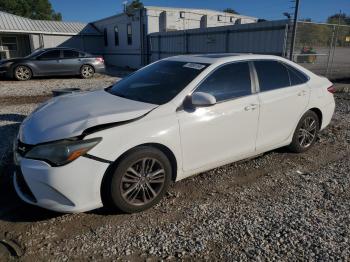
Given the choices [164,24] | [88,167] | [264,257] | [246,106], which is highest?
[164,24]

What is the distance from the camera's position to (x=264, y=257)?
2.66 m

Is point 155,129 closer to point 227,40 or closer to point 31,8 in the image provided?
point 227,40

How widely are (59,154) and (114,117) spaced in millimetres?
637

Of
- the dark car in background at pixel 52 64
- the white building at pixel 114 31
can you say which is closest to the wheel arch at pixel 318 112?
the dark car in background at pixel 52 64

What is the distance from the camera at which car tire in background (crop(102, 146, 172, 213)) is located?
119 inches

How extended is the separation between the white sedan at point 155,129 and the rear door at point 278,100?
0.6 inches

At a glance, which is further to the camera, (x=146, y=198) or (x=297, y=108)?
(x=297, y=108)

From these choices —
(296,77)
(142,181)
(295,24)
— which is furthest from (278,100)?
(295,24)

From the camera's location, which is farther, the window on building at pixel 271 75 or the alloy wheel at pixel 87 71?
the alloy wheel at pixel 87 71

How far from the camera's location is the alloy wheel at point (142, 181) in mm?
3146

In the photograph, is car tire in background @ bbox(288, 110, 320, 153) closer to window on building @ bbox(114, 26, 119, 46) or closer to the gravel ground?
the gravel ground

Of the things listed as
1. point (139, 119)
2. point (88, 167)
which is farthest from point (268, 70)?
point (88, 167)

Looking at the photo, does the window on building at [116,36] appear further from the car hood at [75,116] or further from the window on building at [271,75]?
the car hood at [75,116]

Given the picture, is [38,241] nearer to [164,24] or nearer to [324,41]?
[324,41]
